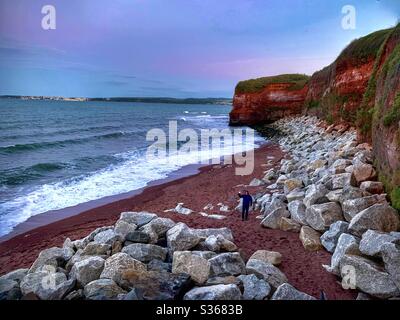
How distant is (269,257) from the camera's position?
263 inches

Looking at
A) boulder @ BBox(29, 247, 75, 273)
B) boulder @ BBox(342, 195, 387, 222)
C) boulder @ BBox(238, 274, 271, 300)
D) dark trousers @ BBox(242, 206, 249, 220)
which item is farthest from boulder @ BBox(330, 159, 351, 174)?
boulder @ BBox(29, 247, 75, 273)

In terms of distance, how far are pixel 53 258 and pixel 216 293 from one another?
3.59 m

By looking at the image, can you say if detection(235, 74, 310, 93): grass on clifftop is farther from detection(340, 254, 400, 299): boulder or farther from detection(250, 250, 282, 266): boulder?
detection(340, 254, 400, 299): boulder

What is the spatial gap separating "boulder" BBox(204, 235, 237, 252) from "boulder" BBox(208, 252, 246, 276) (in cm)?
66

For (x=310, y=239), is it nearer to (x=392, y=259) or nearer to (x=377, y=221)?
(x=377, y=221)

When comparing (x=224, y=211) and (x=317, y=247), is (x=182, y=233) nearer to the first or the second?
(x=317, y=247)

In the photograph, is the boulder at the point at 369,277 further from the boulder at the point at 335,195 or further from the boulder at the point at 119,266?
the boulder at the point at 119,266

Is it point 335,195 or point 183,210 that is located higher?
point 335,195

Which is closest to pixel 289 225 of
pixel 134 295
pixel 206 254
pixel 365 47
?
pixel 206 254

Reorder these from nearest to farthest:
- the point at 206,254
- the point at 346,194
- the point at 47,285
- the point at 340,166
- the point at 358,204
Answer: the point at 47,285
the point at 206,254
the point at 358,204
the point at 346,194
the point at 340,166

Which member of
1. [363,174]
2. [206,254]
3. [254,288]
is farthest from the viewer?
[363,174]

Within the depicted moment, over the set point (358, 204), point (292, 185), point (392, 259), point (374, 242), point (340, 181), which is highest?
point (340, 181)

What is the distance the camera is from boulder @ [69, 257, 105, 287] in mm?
5672

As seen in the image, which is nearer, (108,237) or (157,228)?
(108,237)
